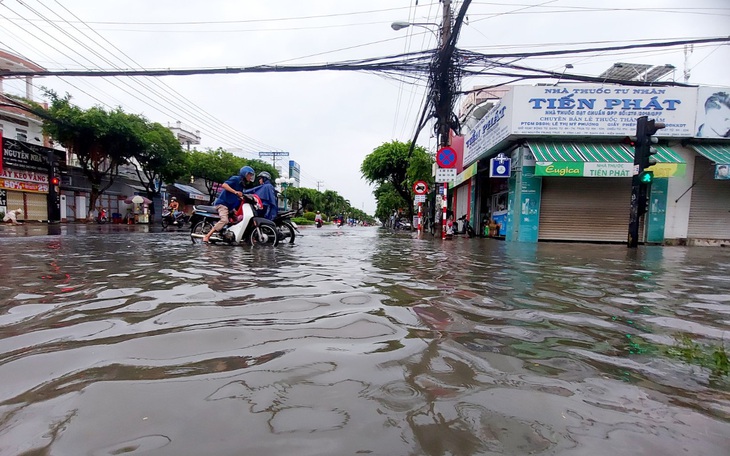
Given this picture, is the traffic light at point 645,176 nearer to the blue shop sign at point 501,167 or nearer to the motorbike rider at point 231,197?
the blue shop sign at point 501,167

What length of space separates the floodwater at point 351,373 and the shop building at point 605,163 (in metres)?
11.2

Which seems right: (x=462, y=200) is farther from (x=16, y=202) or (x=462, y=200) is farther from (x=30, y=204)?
(x=30, y=204)

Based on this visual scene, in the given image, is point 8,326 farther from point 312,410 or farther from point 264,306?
point 312,410

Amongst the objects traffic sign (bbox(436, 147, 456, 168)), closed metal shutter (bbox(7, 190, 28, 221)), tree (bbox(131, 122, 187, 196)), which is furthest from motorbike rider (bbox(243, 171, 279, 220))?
closed metal shutter (bbox(7, 190, 28, 221))

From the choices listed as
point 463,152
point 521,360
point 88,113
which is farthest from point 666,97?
point 88,113

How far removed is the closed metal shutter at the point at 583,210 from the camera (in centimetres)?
1412

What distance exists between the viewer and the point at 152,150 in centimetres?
2611

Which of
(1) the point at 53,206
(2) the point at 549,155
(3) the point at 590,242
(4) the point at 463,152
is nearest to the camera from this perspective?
(2) the point at 549,155

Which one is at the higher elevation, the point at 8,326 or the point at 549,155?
the point at 549,155

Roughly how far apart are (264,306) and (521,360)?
173cm

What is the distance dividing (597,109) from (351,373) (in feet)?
49.3

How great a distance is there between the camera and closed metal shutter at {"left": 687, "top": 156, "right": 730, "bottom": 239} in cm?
1404

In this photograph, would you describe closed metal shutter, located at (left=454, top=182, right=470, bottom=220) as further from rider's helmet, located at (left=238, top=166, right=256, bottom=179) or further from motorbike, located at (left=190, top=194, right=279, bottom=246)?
rider's helmet, located at (left=238, top=166, right=256, bottom=179)

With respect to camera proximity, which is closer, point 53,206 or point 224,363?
point 224,363
